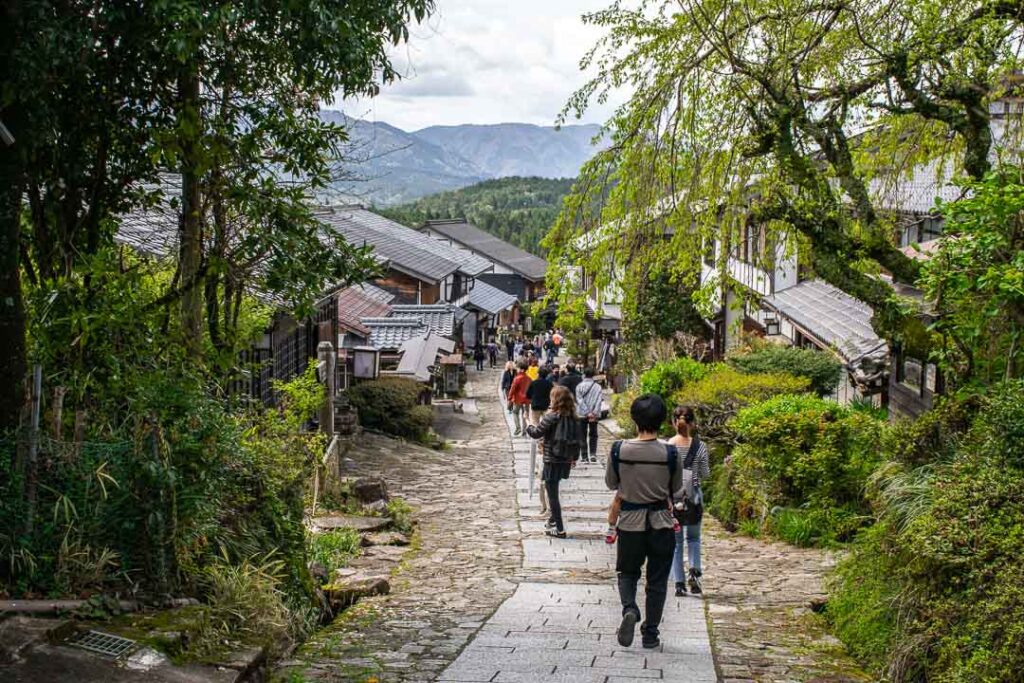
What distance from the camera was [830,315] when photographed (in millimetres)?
20891

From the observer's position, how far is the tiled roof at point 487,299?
56500mm

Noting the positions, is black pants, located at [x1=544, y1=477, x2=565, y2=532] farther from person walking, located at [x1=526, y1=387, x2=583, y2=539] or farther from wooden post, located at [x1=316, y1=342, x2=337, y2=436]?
wooden post, located at [x1=316, y1=342, x2=337, y2=436]

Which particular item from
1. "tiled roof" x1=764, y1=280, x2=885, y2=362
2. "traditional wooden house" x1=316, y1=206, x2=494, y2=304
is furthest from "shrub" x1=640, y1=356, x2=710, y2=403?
"traditional wooden house" x1=316, y1=206, x2=494, y2=304

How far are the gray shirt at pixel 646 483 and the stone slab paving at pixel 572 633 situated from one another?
2.89 feet

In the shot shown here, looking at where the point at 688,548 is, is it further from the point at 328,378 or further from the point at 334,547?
the point at 328,378

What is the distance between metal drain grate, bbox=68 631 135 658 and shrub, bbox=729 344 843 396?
1441cm

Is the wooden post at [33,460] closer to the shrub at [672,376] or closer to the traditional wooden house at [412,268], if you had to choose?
the shrub at [672,376]

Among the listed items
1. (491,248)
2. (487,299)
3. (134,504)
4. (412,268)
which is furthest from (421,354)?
(491,248)

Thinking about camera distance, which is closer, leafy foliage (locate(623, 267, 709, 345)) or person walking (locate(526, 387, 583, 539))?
person walking (locate(526, 387, 583, 539))

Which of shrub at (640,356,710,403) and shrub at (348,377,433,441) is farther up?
shrub at (640,356,710,403)

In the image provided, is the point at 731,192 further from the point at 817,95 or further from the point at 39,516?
the point at 39,516

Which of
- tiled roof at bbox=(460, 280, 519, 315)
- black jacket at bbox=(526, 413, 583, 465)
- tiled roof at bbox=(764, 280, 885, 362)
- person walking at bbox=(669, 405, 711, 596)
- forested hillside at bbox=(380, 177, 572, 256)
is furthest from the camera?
forested hillside at bbox=(380, 177, 572, 256)

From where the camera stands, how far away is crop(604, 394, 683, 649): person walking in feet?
23.5

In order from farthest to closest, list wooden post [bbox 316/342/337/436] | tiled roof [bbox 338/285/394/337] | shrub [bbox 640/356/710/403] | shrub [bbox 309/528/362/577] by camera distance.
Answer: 1. tiled roof [bbox 338/285/394/337]
2. shrub [bbox 640/356/710/403]
3. wooden post [bbox 316/342/337/436]
4. shrub [bbox 309/528/362/577]
